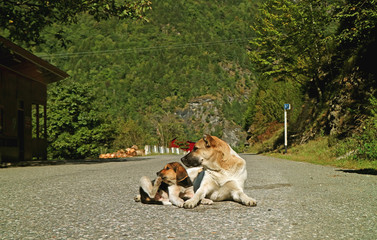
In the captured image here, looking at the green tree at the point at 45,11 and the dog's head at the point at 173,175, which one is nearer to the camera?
the dog's head at the point at 173,175

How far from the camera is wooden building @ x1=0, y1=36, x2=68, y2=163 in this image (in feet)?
62.6

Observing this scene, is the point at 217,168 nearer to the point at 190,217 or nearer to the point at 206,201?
the point at 206,201

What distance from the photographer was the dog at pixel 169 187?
197 inches

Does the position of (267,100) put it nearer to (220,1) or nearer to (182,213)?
(182,213)

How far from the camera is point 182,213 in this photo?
4.59m

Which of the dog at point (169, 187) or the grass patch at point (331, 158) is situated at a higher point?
the dog at point (169, 187)

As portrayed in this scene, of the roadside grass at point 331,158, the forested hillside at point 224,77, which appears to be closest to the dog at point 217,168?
the roadside grass at point 331,158

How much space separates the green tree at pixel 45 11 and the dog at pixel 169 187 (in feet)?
39.2

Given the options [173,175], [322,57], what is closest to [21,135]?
[173,175]

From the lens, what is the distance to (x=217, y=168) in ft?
16.9

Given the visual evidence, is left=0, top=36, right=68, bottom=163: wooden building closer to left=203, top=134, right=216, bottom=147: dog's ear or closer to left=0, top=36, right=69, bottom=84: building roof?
left=0, top=36, right=69, bottom=84: building roof

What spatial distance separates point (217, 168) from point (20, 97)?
19.1 metres

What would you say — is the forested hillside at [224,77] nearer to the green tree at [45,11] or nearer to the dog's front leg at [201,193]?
the green tree at [45,11]

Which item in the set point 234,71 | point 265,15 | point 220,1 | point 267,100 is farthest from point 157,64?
point 265,15
